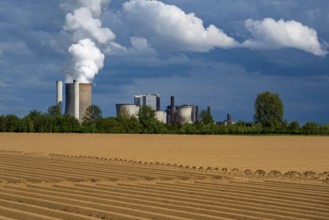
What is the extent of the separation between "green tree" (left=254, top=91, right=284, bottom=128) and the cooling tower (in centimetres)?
4022

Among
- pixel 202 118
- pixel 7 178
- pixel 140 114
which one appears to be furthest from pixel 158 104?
pixel 7 178

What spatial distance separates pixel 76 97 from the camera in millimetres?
76812

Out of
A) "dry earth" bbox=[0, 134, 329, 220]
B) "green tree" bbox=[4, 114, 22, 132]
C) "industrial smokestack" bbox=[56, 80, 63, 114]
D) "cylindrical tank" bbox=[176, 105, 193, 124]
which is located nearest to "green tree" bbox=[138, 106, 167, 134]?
"cylindrical tank" bbox=[176, 105, 193, 124]

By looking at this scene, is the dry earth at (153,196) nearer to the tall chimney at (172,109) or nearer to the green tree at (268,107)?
the green tree at (268,107)

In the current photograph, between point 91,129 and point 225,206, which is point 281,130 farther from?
point 225,206

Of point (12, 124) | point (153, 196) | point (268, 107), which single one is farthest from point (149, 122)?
point (153, 196)

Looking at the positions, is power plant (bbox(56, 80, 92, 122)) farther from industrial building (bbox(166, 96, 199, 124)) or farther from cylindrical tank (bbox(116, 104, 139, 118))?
industrial building (bbox(166, 96, 199, 124))

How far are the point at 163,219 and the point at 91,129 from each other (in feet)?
249

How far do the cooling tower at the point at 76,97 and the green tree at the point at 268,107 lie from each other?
132 ft

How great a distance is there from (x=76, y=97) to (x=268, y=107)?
45.8 meters

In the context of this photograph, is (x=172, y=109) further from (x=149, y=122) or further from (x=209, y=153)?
(x=209, y=153)

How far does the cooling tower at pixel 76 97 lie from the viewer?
74.0 meters

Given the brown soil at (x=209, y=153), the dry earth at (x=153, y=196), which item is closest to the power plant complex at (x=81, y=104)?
the brown soil at (x=209, y=153)

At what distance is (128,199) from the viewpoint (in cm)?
981
